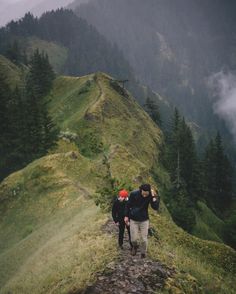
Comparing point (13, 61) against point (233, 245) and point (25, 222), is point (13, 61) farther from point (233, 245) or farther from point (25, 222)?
point (25, 222)

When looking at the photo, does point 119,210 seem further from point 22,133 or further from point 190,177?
point 190,177

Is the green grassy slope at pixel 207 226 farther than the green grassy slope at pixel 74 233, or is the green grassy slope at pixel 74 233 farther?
the green grassy slope at pixel 207 226

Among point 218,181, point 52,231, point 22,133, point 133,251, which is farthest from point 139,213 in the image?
point 218,181

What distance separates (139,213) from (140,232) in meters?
0.81

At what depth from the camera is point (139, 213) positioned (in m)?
14.0

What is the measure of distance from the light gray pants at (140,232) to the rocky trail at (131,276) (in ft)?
2.01

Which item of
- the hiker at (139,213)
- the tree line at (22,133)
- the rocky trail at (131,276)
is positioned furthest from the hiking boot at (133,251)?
the tree line at (22,133)

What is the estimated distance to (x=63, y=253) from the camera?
18.7 metres

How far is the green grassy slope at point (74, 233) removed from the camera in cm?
1540

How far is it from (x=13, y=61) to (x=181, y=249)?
134 metres

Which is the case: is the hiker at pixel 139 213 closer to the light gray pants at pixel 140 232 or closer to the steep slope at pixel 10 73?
the light gray pants at pixel 140 232

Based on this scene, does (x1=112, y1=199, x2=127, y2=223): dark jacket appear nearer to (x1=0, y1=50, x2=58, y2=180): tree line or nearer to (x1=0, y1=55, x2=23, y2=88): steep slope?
(x1=0, y1=50, x2=58, y2=180): tree line

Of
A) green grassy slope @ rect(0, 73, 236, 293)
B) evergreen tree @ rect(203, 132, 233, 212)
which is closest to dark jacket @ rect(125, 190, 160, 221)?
green grassy slope @ rect(0, 73, 236, 293)

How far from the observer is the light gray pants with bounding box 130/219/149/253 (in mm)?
14086
